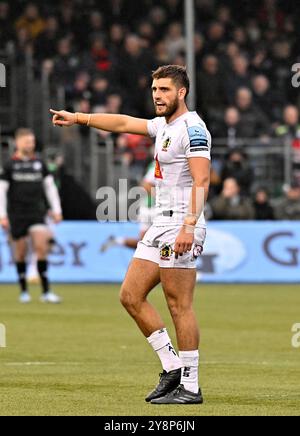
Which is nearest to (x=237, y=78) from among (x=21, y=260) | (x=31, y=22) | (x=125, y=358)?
(x=31, y=22)

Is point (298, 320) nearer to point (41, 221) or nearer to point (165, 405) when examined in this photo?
point (41, 221)

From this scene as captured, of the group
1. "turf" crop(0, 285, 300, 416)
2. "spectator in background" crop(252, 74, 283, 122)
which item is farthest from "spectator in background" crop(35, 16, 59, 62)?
"turf" crop(0, 285, 300, 416)

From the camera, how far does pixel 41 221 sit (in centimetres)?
1953

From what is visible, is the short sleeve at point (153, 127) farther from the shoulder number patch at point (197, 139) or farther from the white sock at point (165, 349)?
the white sock at point (165, 349)

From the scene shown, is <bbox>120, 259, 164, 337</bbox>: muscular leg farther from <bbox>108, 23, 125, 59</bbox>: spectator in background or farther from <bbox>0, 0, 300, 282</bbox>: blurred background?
<bbox>108, 23, 125, 59</bbox>: spectator in background

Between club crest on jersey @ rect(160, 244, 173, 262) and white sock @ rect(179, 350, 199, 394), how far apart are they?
0.69 metres

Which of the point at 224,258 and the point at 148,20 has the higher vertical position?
the point at 148,20

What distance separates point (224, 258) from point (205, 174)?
13815 mm

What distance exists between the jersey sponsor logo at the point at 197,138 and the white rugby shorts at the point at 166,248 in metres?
0.60

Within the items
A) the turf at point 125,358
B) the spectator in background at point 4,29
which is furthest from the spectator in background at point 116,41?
the turf at point 125,358

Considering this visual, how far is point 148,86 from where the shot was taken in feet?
86.2

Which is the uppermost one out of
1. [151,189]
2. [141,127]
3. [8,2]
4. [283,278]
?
[8,2]

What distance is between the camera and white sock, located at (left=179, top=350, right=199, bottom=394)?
9.55 meters

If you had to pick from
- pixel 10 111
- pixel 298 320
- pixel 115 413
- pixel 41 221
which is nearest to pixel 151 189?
pixel 41 221
